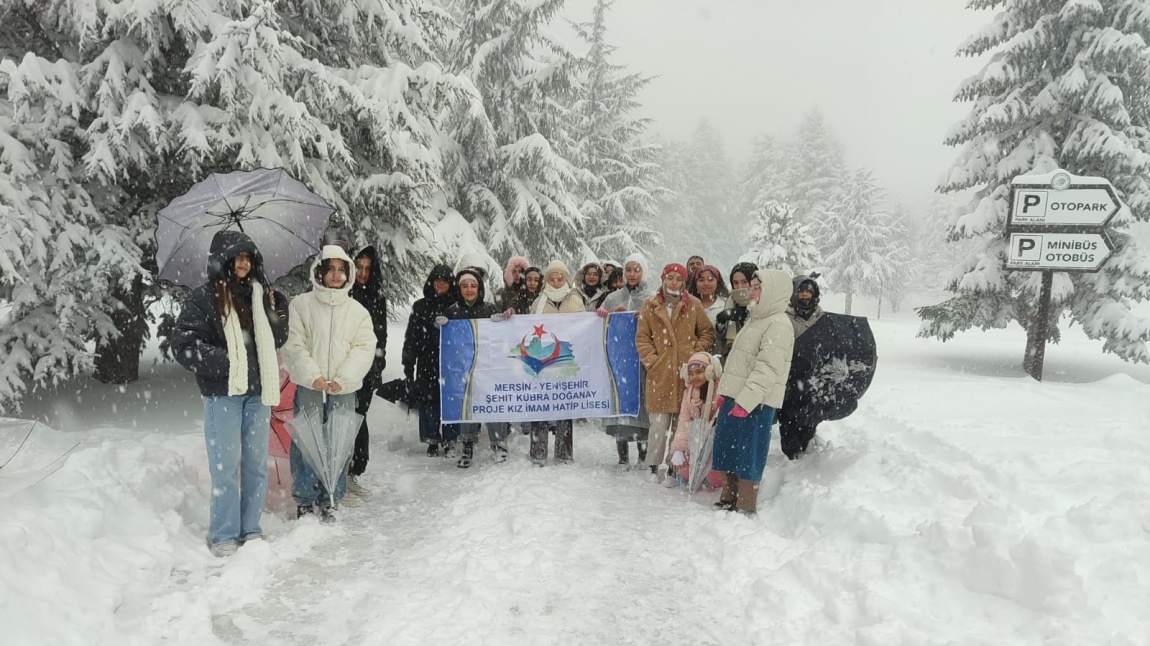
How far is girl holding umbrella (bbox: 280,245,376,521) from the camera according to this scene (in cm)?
499

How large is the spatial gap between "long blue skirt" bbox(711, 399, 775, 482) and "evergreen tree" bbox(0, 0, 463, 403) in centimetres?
517

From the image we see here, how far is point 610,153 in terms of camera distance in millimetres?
24281

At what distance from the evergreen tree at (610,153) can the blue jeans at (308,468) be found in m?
16.3

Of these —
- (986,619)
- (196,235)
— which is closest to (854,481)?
(986,619)

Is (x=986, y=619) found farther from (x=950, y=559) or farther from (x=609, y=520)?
(x=609, y=520)

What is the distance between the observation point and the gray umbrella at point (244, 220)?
5234mm

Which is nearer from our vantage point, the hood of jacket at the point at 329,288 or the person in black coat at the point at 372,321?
the hood of jacket at the point at 329,288

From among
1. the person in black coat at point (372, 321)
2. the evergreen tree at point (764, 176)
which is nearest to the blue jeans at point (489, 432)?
the person in black coat at point (372, 321)

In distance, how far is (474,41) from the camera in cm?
1470

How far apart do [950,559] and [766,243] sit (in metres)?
29.3

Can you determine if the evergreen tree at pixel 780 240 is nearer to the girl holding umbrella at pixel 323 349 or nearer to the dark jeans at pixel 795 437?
the dark jeans at pixel 795 437

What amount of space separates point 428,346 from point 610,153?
739 inches

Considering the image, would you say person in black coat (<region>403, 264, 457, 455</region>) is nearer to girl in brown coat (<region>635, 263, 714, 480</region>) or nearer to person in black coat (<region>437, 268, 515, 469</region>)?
person in black coat (<region>437, 268, 515, 469</region>)

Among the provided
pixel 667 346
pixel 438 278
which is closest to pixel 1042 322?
pixel 667 346
